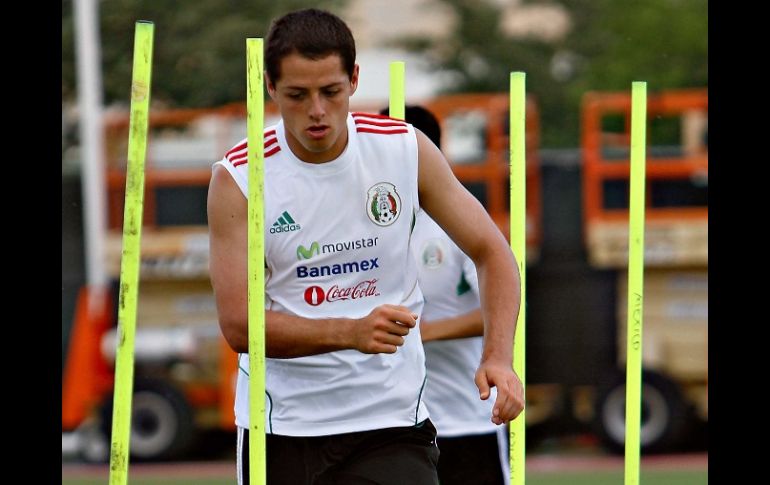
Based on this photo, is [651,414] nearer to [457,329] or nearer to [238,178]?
[457,329]

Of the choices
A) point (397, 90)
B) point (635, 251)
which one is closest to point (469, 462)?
point (635, 251)

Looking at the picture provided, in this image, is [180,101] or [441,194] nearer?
[441,194]

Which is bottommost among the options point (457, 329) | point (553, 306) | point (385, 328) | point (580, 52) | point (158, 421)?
point (158, 421)

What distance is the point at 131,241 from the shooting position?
404 centimetres

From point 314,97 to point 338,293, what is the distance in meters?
0.59

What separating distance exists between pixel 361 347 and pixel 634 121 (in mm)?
1252

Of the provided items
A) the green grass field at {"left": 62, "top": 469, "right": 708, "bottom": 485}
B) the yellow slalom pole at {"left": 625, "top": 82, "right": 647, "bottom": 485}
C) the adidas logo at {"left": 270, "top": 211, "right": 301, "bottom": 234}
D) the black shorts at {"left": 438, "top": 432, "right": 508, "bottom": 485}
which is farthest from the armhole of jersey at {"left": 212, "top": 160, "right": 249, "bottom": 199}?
the green grass field at {"left": 62, "top": 469, "right": 708, "bottom": 485}

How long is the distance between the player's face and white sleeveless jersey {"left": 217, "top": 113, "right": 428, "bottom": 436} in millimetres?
160

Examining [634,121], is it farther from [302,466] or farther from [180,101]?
[180,101]

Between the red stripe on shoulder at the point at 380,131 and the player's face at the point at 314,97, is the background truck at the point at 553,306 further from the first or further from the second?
the player's face at the point at 314,97

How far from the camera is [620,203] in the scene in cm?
1155

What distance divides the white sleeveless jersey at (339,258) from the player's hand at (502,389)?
1.05 feet
